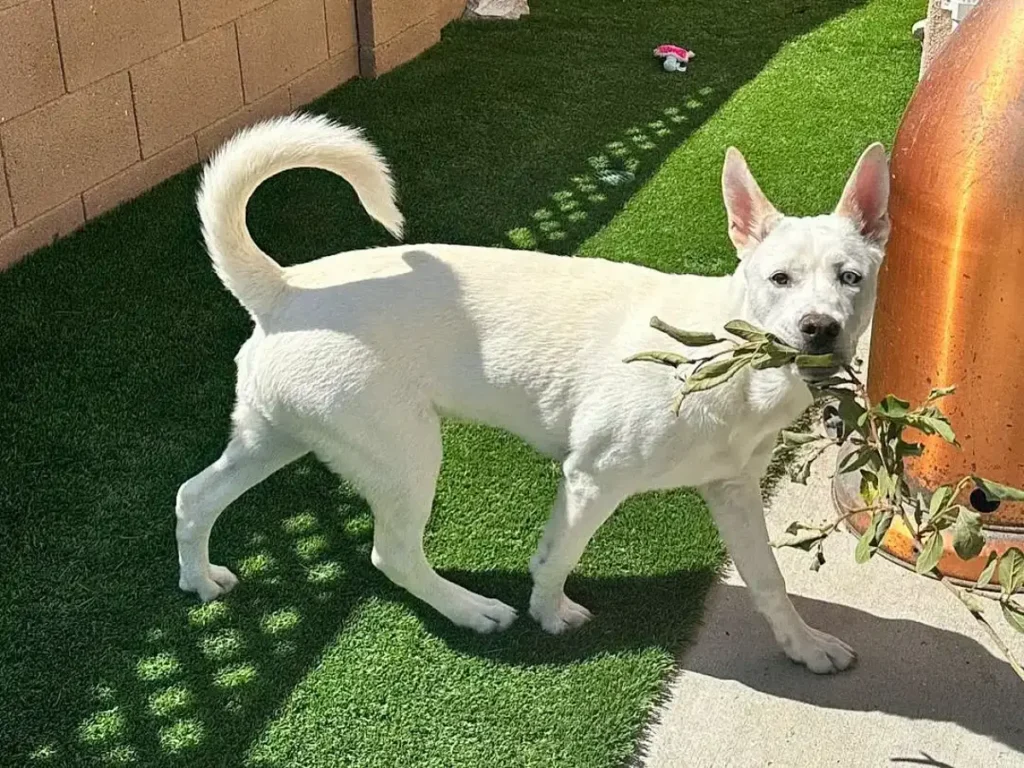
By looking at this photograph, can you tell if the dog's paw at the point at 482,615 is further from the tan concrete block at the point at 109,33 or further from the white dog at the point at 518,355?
the tan concrete block at the point at 109,33

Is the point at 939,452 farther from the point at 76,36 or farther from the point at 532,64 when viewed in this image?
the point at 532,64

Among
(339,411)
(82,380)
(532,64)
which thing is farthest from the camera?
(532,64)

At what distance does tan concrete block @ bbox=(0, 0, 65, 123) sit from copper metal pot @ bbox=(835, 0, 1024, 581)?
3559 millimetres

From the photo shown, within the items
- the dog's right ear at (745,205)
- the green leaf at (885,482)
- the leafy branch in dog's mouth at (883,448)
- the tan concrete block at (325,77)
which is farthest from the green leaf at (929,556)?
the tan concrete block at (325,77)

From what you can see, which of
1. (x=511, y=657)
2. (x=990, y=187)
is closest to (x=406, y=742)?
(x=511, y=657)

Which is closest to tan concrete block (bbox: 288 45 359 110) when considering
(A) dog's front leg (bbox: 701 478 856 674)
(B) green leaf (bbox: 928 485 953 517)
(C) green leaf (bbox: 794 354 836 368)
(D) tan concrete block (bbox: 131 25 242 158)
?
(D) tan concrete block (bbox: 131 25 242 158)

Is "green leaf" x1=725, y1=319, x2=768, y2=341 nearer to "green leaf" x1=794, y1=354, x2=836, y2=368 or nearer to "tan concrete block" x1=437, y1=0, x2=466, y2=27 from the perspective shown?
"green leaf" x1=794, y1=354, x2=836, y2=368

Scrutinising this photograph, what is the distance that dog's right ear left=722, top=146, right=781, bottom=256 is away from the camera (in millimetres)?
2814

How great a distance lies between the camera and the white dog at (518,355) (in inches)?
110

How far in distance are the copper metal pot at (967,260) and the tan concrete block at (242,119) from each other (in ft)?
12.6

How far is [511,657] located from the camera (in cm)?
313

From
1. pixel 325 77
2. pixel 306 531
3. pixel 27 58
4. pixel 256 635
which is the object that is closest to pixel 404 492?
pixel 256 635

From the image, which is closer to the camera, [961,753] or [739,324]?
[739,324]

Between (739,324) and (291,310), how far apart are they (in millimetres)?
1055
